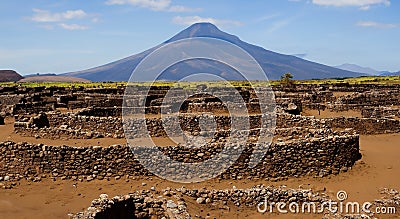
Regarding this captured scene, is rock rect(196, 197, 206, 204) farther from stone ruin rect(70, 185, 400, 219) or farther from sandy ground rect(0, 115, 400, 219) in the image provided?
sandy ground rect(0, 115, 400, 219)

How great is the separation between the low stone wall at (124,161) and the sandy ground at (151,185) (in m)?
0.29

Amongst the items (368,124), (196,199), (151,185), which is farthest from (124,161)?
(368,124)

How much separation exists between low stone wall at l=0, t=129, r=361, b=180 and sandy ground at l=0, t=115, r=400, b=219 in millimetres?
289

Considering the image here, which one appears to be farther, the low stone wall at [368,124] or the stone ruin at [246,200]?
the low stone wall at [368,124]

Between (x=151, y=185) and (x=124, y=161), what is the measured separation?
51.9 inches

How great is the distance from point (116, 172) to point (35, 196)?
2.66 m

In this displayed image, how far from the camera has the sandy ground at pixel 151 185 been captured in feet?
38.6

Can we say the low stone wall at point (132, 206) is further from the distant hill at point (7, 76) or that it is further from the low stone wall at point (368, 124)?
the distant hill at point (7, 76)

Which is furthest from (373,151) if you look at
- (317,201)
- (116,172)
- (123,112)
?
(123,112)

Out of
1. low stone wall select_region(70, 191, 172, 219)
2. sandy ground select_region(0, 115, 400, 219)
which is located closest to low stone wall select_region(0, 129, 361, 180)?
sandy ground select_region(0, 115, 400, 219)

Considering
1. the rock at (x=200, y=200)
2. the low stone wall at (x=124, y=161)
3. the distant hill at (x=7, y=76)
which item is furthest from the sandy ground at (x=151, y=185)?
the distant hill at (x=7, y=76)

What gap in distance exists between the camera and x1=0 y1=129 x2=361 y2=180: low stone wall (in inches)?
560

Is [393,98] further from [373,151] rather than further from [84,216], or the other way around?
[84,216]

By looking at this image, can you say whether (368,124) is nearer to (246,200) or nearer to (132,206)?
(246,200)
